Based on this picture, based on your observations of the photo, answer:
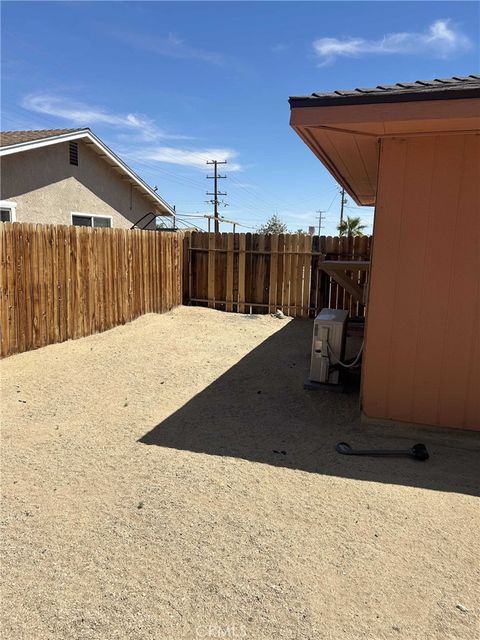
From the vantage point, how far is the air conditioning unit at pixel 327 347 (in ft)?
17.9

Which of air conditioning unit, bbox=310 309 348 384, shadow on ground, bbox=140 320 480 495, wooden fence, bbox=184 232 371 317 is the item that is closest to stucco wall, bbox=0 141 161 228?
wooden fence, bbox=184 232 371 317

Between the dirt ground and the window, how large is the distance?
340 inches

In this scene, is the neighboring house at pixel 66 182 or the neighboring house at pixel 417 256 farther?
the neighboring house at pixel 66 182

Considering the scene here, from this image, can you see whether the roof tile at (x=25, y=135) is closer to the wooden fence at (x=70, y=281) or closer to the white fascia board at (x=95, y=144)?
the white fascia board at (x=95, y=144)

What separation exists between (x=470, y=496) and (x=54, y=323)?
5992 millimetres

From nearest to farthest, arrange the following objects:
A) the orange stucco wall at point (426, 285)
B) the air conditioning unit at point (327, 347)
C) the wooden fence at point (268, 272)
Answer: the orange stucco wall at point (426, 285), the air conditioning unit at point (327, 347), the wooden fence at point (268, 272)

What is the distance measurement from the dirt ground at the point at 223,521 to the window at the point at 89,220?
8.63 m

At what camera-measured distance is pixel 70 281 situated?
7352 mm

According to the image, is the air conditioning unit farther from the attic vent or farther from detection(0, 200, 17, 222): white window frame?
the attic vent

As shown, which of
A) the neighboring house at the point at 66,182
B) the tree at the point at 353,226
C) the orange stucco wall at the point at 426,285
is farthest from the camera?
the tree at the point at 353,226

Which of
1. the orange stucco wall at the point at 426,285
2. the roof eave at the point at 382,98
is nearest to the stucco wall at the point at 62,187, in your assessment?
the roof eave at the point at 382,98

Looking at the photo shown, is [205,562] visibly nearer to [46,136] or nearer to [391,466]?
[391,466]

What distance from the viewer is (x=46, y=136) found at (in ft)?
37.8

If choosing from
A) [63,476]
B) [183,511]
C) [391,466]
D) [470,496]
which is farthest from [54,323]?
[470,496]
